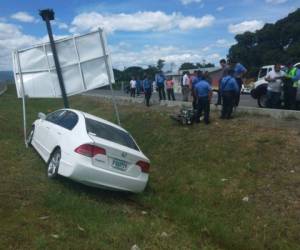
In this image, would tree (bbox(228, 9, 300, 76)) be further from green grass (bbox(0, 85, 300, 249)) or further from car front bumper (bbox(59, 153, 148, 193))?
car front bumper (bbox(59, 153, 148, 193))

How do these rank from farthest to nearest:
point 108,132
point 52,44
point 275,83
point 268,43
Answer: point 268,43 → point 275,83 → point 52,44 → point 108,132

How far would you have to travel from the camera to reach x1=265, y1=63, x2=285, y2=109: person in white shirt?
44.4 ft

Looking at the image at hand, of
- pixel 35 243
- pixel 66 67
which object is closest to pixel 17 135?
pixel 66 67

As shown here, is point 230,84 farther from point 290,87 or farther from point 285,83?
point 290,87

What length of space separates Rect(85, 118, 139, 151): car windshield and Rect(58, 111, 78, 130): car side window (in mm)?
279

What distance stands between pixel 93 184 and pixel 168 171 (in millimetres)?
3060

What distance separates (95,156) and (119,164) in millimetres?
494

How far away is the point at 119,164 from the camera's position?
777 centimetres

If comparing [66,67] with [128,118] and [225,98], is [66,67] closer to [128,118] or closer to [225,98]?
[225,98]

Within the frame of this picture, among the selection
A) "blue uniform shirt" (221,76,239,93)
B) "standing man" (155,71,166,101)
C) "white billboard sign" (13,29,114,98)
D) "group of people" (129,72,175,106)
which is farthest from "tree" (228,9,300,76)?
"white billboard sign" (13,29,114,98)

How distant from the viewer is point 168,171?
33.8ft

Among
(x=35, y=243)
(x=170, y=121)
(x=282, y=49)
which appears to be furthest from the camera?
(x=282, y=49)

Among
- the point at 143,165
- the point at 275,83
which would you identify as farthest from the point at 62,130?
the point at 275,83

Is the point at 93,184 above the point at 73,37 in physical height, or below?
below
